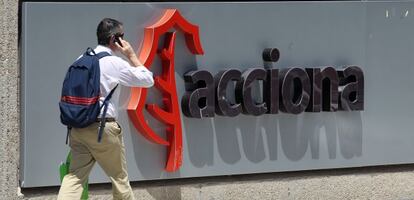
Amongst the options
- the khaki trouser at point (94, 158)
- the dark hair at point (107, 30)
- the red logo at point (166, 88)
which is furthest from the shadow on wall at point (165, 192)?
the dark hair at point (107, 30)

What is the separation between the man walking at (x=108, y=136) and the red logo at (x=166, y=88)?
1.13 m

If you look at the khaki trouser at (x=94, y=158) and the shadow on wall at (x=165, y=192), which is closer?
the khaki trouser at (x=94, y=158)

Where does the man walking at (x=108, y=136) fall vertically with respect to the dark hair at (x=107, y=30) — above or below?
below

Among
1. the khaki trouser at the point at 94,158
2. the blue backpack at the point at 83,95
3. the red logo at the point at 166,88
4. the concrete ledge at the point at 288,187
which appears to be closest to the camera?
the blue backpack at the point at 83,95

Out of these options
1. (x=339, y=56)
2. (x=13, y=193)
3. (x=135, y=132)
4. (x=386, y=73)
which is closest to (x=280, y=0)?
(x=339, y=56)

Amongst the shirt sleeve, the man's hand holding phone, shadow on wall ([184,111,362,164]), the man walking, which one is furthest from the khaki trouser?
shadow on wall ([184,111,362,164])

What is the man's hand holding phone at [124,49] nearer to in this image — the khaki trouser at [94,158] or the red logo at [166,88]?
the khaki trouser at [94,158]

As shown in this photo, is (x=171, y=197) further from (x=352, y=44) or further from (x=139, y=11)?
(x=352, y=44)

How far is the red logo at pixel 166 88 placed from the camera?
7.41 metres

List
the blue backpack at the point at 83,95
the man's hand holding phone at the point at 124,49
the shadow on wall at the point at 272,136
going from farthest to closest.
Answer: the shadow on wall at the point at 272,136, the man's hand holding phone at the point at 124,49, the blue backpack at the point at 83,95

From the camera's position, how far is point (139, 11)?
7.48m

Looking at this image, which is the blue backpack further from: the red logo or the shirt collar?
the red logo

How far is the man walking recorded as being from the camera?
20.1ft

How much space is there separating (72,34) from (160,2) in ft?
2.92
